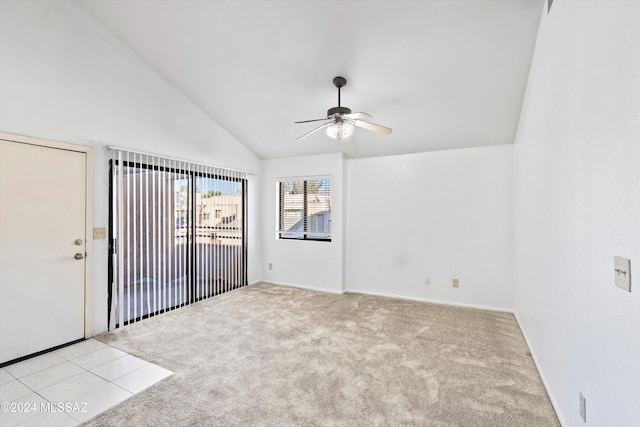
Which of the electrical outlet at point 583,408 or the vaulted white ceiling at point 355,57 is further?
the vaulted white ceiling at point 355,57

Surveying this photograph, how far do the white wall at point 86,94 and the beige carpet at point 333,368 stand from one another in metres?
1.36

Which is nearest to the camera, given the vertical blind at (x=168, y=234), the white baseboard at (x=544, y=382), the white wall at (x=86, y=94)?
the white baseboard at (x=544, y=382)

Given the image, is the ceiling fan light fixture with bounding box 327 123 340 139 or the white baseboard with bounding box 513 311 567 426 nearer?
the white baseboard with bounding box 513 311 567 426

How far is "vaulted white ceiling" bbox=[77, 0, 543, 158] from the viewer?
2588mm

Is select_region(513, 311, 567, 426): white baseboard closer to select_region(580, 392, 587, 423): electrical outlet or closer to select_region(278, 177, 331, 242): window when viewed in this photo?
select_region(580, 392, 587, 423): electrical outlet

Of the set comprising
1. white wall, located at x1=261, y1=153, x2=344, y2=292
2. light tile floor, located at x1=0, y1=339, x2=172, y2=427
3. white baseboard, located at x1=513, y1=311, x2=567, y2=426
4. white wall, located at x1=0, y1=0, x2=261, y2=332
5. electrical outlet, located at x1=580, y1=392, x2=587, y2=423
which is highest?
white wall, located at x1=0, y1=0, x2=261, y2=332

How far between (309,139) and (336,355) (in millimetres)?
3231

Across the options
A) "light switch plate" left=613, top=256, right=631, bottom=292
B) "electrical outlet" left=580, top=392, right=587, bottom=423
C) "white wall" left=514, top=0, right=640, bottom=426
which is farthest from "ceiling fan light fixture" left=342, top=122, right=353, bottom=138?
"electrical outlet" left=580, top=392, right=587, bottom=423

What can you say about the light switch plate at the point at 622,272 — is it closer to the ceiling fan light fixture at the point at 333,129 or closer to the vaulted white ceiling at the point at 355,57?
the vaulted white ceiling at the point at 355,57

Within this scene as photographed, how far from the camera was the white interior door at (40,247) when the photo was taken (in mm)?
2660

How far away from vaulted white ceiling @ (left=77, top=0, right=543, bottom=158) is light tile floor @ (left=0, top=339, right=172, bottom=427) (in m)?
3.31

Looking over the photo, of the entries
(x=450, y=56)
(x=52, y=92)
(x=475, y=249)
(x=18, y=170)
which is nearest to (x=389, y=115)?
(x=450, y=56)

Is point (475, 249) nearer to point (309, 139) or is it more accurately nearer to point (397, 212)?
point (397, 212)

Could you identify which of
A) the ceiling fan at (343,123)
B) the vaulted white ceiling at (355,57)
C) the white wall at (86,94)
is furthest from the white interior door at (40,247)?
the ceiling fan at (343,123)
